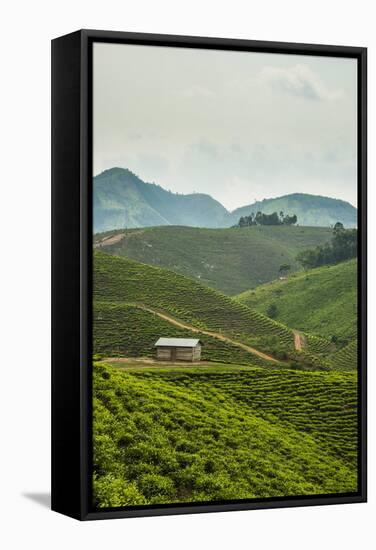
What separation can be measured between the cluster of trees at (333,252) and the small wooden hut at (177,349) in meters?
1.34

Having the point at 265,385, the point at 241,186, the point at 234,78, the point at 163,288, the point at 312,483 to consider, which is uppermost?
the point at 234,78

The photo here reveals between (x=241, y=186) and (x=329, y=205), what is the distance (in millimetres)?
772

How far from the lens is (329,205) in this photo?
41.9 ft

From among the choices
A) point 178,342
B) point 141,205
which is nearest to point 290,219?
point 141,205

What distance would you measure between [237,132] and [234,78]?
44cm

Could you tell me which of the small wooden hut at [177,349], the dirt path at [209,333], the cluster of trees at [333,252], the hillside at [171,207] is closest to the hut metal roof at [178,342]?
the small wooden hut at [177,349]

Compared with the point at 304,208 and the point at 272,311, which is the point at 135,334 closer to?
the point at 272,311

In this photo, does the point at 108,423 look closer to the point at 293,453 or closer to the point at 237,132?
the point at 293,453

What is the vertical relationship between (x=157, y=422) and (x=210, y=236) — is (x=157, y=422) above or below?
below

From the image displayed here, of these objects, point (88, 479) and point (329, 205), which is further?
point (329, 205)

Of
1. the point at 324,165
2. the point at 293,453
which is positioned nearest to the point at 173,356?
the point at 293,453

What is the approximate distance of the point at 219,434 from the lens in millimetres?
12188

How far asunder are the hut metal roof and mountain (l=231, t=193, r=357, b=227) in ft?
3.78

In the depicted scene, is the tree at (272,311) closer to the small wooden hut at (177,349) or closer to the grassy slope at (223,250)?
the grassy slope at (223,250)
